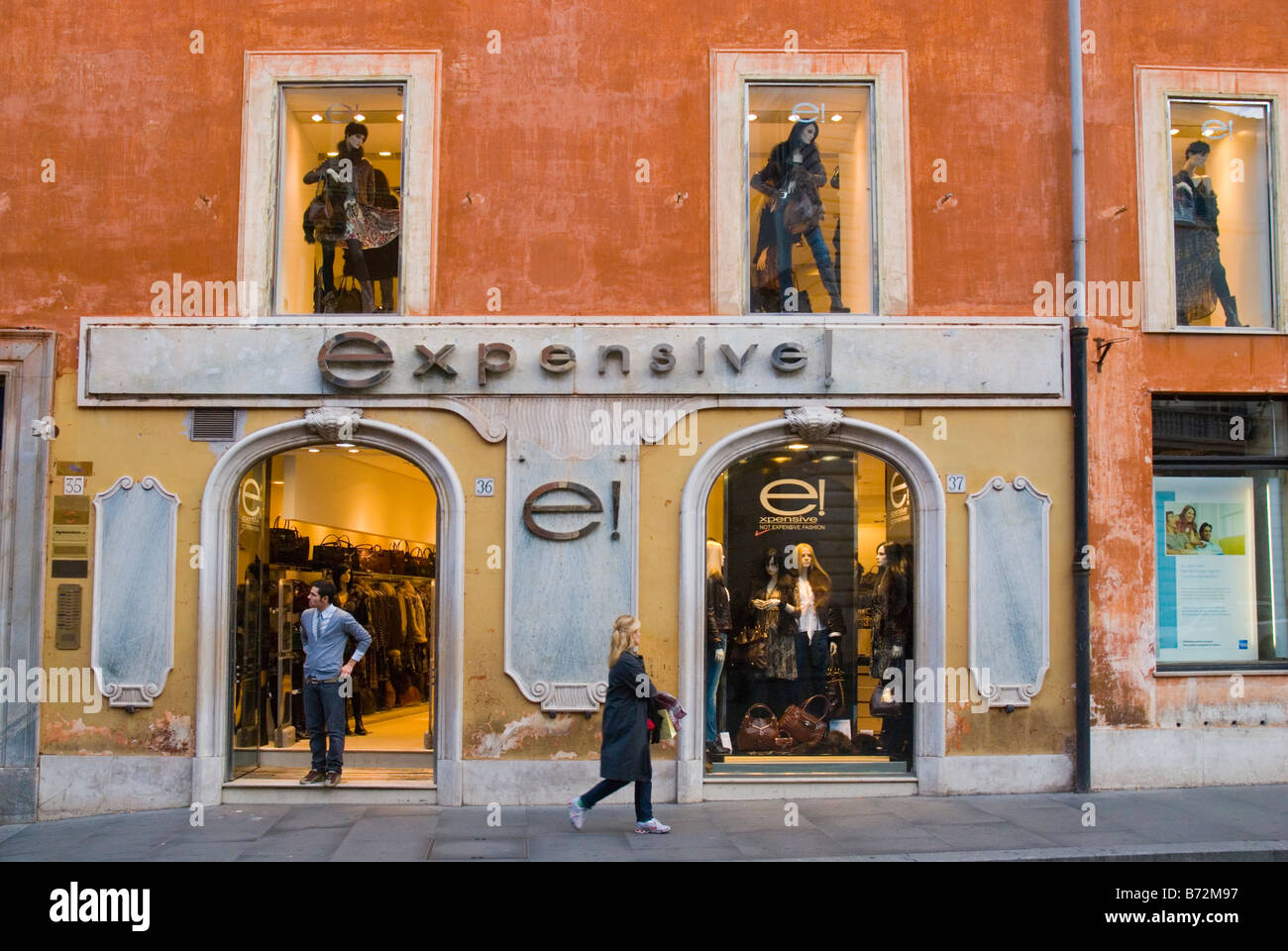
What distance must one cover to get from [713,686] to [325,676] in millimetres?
3651

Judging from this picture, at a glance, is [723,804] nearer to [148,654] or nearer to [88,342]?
[148,654]

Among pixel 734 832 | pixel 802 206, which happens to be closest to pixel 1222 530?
pixel 802 206

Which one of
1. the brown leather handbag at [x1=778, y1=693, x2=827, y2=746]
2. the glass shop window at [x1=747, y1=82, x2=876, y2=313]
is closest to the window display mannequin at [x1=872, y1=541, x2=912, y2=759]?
the brown leather handbag at [x1=778, y1=693, x2=827, y2=746]

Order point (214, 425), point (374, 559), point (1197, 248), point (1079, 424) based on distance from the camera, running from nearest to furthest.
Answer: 1. point (214, 425)
2. point (1079, 424)
3. point (1197, 248)
4. point (374, 559)

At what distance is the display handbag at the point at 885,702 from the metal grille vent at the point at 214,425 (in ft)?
21.7

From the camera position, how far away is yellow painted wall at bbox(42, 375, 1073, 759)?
11.8m

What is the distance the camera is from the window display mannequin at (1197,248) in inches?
500

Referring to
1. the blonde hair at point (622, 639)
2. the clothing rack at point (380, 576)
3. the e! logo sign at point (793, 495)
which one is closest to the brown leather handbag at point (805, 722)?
the e! logo sign at point (793, 495)

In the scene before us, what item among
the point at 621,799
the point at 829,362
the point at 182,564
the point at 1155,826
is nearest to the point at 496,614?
the point at 621,799

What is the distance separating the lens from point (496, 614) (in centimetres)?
1185

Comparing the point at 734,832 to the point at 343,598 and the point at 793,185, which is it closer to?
the point at 343,598

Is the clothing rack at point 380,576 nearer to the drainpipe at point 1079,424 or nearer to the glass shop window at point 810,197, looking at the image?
the glass shop window at point 810,197

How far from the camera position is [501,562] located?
39.1ft

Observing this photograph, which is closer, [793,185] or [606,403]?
[606,403]
